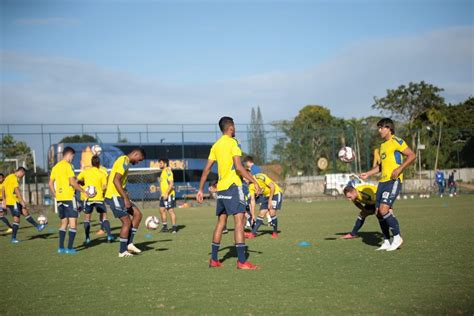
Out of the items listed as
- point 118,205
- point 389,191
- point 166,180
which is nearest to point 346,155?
point 166,180

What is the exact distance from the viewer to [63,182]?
11.8 m

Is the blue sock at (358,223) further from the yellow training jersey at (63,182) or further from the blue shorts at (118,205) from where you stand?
the yellow training jersey at (63,182)

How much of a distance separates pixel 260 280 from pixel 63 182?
239 inches

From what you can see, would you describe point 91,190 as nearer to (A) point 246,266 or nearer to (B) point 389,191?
(A) point 246,266

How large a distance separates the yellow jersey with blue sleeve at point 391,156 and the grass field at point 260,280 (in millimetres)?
1406

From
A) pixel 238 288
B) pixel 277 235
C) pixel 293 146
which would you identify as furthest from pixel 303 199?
pixel 238 288

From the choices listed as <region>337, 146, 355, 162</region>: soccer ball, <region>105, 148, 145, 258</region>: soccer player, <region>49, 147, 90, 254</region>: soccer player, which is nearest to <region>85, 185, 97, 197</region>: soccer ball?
<region>49, 147, 90, 254</region>: soccer player

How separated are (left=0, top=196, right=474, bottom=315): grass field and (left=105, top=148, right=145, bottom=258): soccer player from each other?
0.49 meters

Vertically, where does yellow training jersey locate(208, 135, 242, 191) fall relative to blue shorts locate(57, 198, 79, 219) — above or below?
above

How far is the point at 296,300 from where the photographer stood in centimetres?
598

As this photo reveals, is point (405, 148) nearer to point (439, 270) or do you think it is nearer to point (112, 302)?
point (439, 270)

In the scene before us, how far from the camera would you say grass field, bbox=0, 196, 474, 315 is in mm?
5812

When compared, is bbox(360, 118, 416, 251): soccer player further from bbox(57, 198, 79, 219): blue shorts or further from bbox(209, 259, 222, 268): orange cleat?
bbox(57, 198, 79, 219): blue shorts

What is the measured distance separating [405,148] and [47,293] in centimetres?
640
